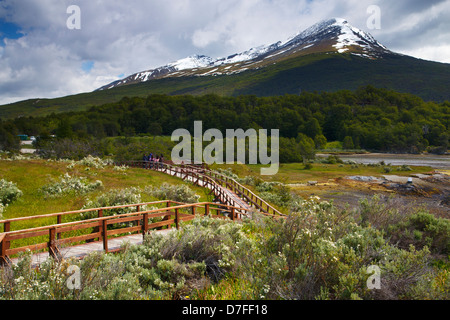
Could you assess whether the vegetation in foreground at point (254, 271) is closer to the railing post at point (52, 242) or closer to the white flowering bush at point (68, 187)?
the railing post at point (52, 242)

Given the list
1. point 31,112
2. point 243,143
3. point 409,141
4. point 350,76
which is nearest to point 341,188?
point 243,143

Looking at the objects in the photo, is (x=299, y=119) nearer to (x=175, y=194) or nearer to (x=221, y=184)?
(x=221, y=184)

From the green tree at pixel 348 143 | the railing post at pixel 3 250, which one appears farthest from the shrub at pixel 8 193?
the green tree at pixel 348 143

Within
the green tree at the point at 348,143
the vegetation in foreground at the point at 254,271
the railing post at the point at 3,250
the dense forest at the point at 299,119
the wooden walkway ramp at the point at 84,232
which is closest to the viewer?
the vegetation in foreground at the point at 254,271

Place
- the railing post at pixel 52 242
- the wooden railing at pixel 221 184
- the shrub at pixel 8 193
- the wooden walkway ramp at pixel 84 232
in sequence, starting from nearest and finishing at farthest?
the wooden walkway ramp at pixel 84 232 < the railing post at pixel 52 242 < the shrub at pixel 8 193 < the wooden railing at pixel 221 184

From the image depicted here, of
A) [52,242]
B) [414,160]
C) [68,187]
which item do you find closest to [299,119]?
[414,160]

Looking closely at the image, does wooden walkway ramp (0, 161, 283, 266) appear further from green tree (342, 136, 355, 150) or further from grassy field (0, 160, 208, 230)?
green tree (342, 136, 355, 150)

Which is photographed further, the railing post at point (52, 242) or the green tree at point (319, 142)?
the green tree at point (319, 142)

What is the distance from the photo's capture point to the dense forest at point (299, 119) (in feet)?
313

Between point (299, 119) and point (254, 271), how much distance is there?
11239 centimetres

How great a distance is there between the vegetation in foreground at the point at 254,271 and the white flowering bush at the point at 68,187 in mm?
10286

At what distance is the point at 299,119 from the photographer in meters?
112

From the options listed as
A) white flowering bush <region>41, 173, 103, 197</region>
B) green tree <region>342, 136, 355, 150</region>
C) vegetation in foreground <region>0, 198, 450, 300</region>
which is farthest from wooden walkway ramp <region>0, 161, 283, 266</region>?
green tree <region>342, 136, 355, 150</region>
